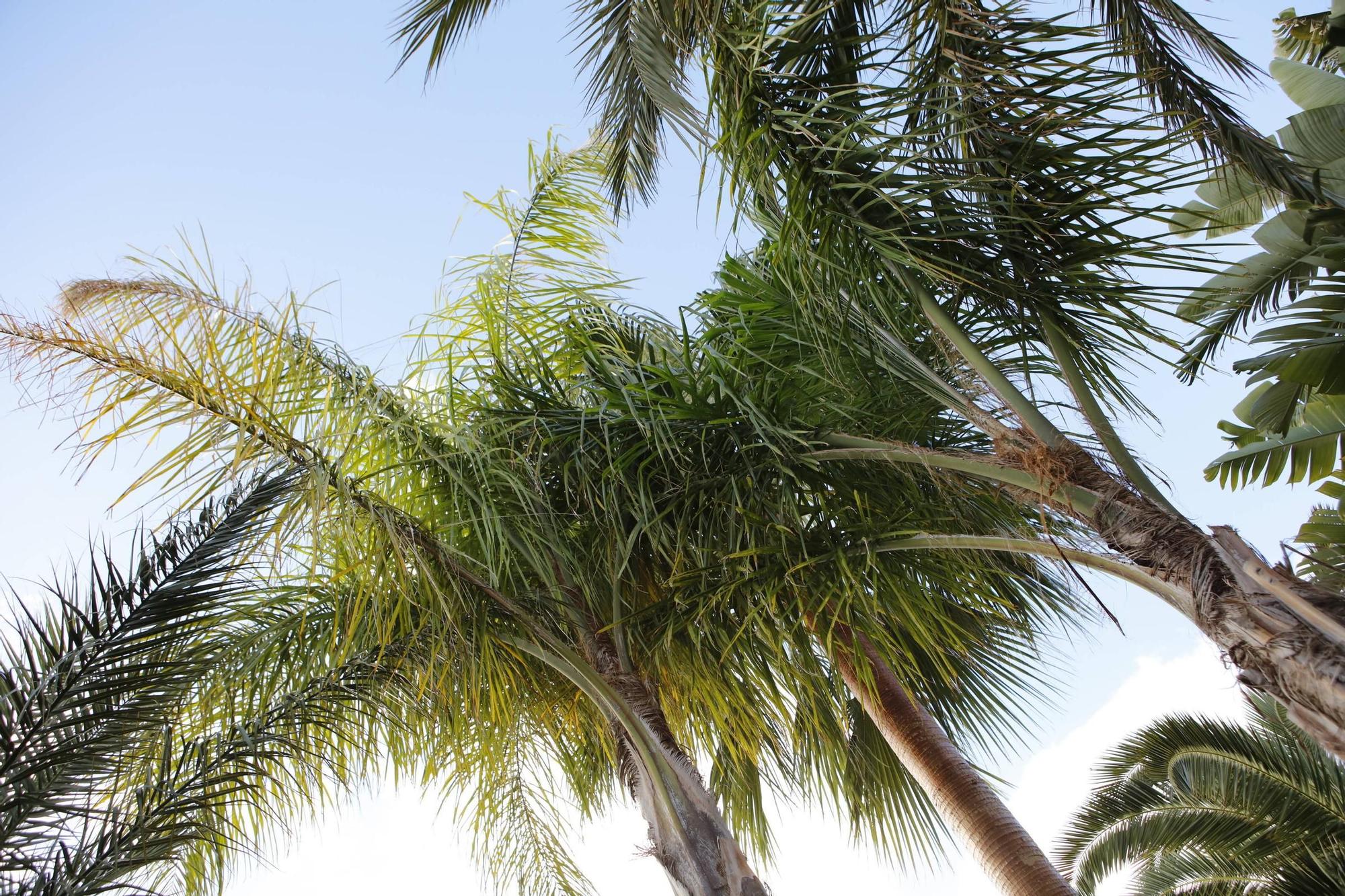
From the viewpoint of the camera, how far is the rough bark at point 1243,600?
2.10 m

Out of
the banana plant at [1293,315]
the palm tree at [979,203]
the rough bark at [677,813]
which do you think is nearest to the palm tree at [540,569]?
the rough bark at [677,813]

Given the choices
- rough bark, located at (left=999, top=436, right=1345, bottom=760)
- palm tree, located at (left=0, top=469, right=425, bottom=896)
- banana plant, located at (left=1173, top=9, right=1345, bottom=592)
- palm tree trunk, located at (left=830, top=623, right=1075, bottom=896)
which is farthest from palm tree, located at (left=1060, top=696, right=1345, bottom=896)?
palm tree, located at (left=0, top=469, right=425, bottom=896)

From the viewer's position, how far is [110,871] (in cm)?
277

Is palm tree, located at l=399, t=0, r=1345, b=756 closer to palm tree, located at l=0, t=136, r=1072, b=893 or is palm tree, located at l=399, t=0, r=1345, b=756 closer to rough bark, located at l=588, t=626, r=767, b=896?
palm tree, located at l=0, t=136, r=1072, b=893

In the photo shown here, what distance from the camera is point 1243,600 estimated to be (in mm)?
2309

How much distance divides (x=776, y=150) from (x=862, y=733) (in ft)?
11.3

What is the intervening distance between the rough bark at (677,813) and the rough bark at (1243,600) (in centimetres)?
195

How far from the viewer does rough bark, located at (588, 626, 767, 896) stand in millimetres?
3672

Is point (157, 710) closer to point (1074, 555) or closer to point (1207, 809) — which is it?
point (1074, 555)

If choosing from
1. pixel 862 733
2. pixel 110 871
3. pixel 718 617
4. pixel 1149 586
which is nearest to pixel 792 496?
pixel 718 617

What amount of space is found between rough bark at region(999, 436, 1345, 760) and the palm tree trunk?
1617mm

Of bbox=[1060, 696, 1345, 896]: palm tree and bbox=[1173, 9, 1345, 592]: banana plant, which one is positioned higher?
bbox=[1173, 9, 1345, 592]: banana plant

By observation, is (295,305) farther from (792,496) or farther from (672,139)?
(672,139)

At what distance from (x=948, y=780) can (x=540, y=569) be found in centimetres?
229
